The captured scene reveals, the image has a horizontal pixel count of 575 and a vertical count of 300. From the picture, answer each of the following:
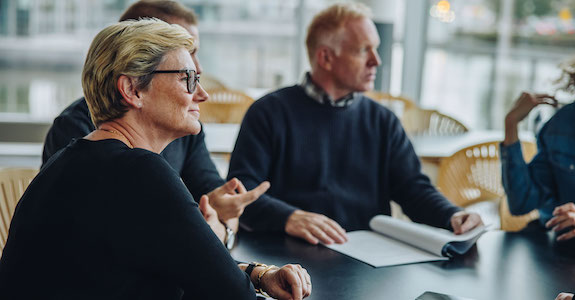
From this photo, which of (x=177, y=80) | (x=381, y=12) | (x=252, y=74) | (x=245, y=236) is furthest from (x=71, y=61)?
(x=177, y=80)

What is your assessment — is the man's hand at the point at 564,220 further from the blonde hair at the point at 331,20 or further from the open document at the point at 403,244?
the blonde hair at the point at 331,20

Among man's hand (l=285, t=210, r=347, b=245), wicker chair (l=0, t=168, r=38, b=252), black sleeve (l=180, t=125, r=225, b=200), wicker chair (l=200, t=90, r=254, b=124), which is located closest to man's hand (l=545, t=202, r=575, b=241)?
man's hand (l=285, t=210, r=347, b=245)

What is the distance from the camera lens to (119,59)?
125 centimetres

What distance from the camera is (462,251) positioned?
1715 millimetres

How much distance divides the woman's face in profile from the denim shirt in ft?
4.28

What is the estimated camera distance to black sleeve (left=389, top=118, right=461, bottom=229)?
7.10 ft

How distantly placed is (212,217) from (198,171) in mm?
502

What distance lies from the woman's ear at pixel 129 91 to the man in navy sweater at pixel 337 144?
96 cm

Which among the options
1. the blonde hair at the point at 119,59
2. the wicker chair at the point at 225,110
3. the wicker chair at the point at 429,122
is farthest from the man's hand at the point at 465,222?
the wicker chair at the point at 225,110

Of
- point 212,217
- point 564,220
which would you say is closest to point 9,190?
point 212,217

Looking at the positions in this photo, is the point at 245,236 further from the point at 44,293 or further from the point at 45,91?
the point at 45,91

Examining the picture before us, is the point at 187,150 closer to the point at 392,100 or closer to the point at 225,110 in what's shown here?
the point at 225,110

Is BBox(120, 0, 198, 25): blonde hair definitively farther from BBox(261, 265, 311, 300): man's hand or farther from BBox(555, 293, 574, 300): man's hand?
BBox(555, 293, 574, 300): man's hand

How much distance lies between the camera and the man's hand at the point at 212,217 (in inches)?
62.0
